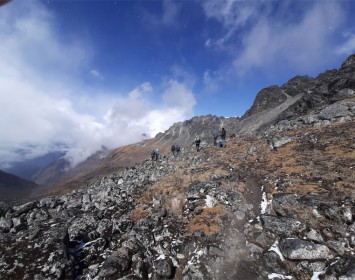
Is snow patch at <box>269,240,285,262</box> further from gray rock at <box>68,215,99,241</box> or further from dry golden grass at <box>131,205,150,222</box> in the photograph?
gray rock at <box>68,215,99,241</box>

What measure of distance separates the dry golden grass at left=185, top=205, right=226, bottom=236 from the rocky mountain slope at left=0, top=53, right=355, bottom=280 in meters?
0.08

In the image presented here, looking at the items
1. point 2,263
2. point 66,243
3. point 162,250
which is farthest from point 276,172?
point 2,263

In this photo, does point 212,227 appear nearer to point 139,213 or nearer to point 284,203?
point 284,203

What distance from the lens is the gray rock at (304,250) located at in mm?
13406

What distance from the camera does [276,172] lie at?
2347 cm

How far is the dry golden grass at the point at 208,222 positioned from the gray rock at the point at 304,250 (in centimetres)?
487

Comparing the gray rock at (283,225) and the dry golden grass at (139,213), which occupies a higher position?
the dry golden grass at (139,213)

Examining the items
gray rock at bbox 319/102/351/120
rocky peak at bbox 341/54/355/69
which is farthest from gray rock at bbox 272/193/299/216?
rocky peak at bbox 341/54/355/69

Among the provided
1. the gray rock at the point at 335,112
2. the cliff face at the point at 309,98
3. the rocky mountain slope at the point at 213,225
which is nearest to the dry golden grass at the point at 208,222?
the rocky mountain slope at the point at 213,225

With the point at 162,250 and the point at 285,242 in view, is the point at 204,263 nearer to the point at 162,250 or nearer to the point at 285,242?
the point at 162,250

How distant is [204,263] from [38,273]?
10.5m

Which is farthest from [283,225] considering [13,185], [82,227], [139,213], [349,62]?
[13,185]

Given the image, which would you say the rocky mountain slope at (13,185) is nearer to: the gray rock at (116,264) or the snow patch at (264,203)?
the gray rock at (116,264)

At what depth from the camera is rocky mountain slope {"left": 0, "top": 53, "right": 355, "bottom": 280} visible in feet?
47.0
